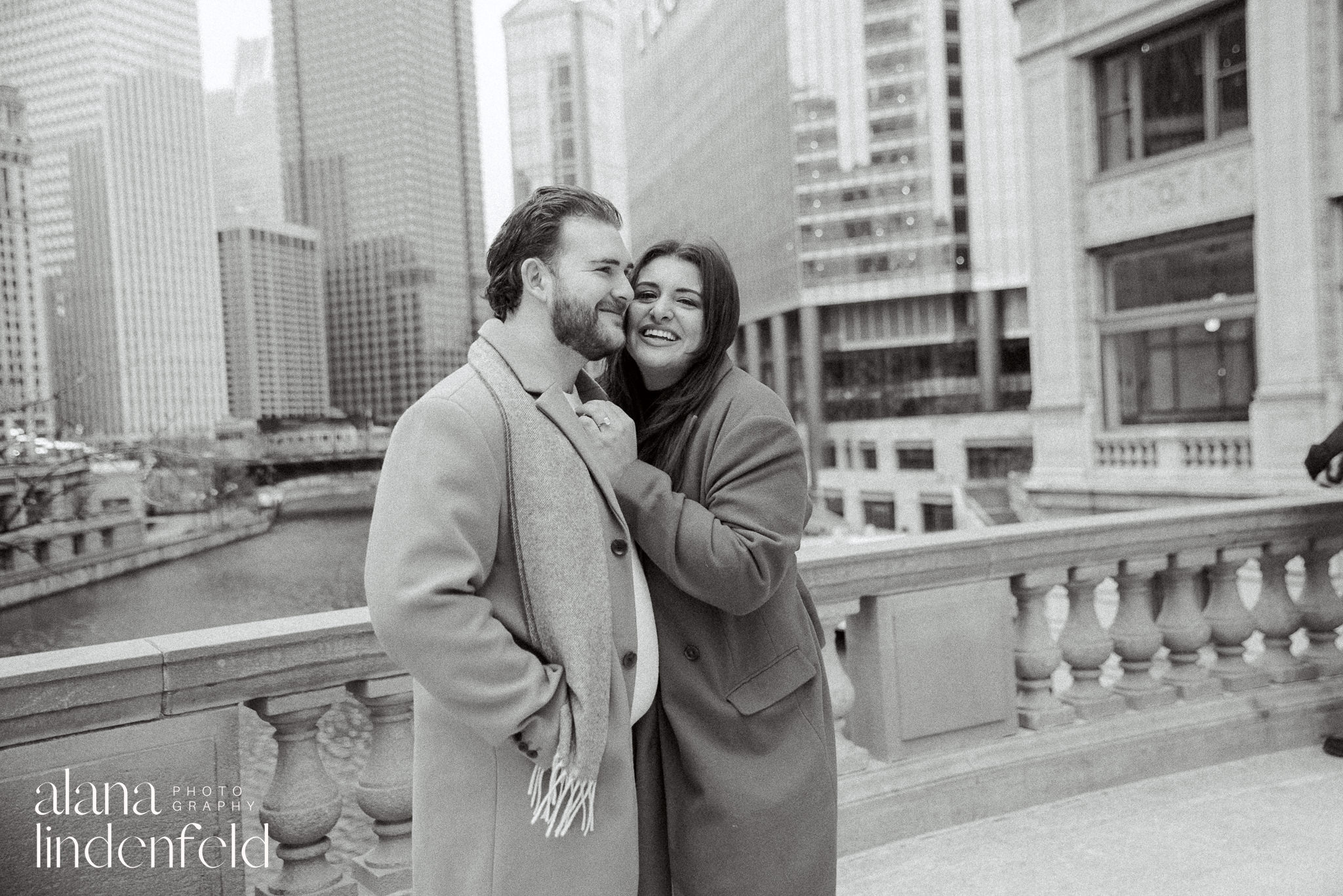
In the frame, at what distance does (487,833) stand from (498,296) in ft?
3.04

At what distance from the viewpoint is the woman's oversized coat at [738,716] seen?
6.01ft

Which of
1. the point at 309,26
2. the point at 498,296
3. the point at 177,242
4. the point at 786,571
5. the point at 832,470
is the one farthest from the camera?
the point at 832,470

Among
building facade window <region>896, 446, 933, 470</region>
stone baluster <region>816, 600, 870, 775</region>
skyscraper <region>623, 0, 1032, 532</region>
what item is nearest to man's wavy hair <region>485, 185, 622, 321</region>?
stone baluster <region>816, 600, 870, 775</region>

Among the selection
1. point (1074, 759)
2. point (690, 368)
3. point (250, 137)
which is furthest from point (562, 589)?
point (250, 137)

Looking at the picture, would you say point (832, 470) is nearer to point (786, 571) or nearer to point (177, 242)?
point (177, 242)

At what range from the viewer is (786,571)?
1.94 m

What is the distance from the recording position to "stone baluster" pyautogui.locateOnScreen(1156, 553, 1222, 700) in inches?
156

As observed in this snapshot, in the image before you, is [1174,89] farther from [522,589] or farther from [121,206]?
[522,589]

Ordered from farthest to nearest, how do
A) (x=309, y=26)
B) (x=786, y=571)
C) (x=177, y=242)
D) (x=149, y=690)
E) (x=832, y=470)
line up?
(x=832, y=470) → (x=309, y=26) → (x=177, y=242) → (x=149, y=690) → (x=786, y=571)

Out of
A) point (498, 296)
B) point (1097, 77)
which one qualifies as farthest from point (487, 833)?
point (1097, 77)

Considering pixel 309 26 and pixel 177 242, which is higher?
pixel 309 26

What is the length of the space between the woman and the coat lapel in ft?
0.37

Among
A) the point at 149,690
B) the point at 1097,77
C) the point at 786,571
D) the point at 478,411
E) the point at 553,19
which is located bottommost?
the point at 149,690

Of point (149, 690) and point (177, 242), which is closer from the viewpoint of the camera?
point (149, 690)
